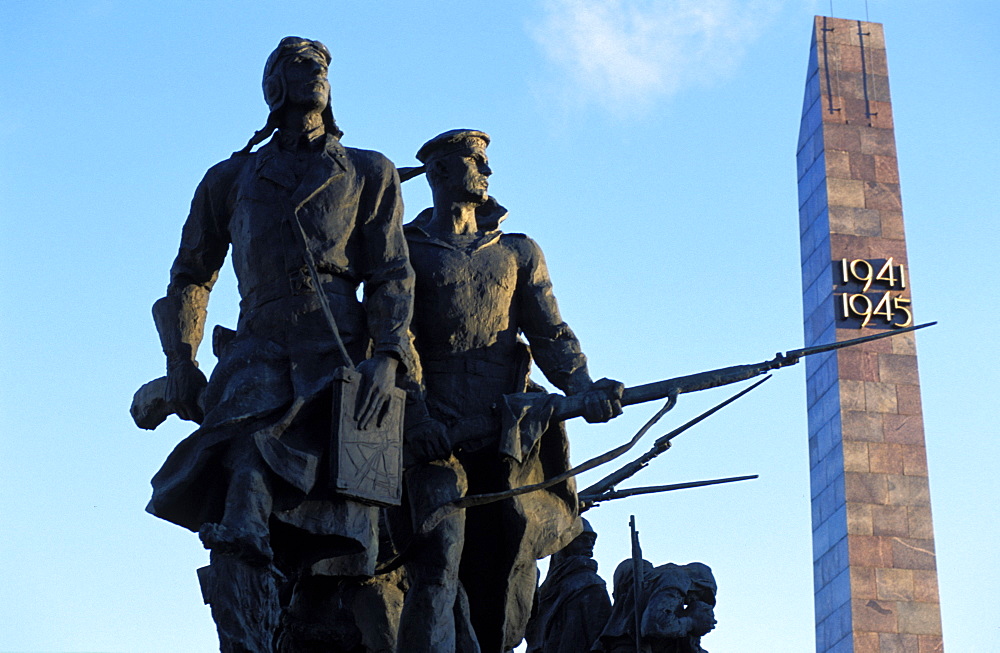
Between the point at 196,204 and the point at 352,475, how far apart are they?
6.29 feet

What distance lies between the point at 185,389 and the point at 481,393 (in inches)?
68.6

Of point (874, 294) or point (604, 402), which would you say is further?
point (874, 294)

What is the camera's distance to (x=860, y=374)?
34.2 meters

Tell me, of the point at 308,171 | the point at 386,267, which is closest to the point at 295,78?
the point at 308,171

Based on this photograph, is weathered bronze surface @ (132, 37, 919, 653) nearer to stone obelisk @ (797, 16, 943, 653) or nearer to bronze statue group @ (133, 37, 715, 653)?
bronze statue group @ (133, 37, 715, 653)

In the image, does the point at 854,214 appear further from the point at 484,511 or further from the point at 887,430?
the point at 484,511

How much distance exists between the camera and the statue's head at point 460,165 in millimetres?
11258

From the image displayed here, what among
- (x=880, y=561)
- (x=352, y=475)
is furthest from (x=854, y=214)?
(x=352, y=475)

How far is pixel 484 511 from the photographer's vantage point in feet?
35.4

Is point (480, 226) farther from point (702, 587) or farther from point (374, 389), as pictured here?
point (702, 587)

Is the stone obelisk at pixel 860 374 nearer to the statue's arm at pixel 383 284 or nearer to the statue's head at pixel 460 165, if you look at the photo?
the statue's head at pixel 460 165

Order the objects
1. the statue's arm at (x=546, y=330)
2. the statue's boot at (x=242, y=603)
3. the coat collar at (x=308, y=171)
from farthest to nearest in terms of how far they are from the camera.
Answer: the statue's arm at (x=546, y=330), the coat collar at (x=308, y=171), the statue's boot at (x=242, y=603)

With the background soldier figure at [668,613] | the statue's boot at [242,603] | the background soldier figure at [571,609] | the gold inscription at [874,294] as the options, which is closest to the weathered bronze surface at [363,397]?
the statue's boot at [242,603]

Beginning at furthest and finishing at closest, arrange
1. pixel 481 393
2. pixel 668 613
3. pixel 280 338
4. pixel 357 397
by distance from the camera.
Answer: pixel 668 613, pixel 481 393, pixel 280 338, pixel 357 397
